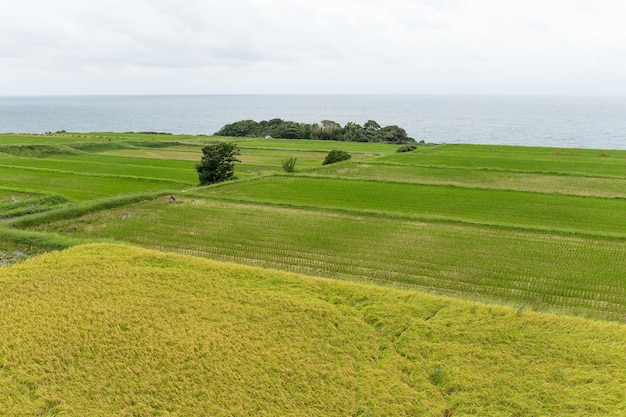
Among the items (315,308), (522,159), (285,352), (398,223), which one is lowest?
(285,352)

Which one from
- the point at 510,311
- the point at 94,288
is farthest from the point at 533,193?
the point at 94,288

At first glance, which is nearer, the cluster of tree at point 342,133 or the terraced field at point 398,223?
the terraced field at point 398,223

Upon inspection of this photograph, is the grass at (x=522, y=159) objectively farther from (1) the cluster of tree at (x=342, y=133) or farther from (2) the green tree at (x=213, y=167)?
(1) the cluster of tree at (x=342, y=133)

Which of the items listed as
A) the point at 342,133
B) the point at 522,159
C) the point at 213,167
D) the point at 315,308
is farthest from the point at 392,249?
the point at 342,133

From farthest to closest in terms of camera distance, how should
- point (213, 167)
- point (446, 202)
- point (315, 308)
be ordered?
point (213, 167)
point (446, 202)
point (315, 308)

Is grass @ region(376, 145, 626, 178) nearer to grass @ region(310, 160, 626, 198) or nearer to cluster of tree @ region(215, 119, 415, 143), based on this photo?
grass @ region(310, 160, 626, 198)

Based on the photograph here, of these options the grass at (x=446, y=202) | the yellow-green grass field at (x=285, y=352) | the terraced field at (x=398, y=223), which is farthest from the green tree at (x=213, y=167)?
the yellow-green grass field at (x=285, y=352)

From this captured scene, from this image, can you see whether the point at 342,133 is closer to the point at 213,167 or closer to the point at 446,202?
the point at 213,167

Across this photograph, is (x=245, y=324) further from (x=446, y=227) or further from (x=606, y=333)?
(x=446, y=227)
